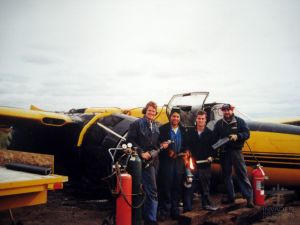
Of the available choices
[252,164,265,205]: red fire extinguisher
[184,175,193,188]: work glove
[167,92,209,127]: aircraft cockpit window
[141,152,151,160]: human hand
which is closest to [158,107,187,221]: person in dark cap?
[184,175,193,188]: work glove

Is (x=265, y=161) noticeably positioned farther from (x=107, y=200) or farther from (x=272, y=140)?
(x=107, y=200)

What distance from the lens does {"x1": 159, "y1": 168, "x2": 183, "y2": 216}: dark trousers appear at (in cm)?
520

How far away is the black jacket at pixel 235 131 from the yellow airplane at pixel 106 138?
0.65 meters

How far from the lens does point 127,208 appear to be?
428 cm

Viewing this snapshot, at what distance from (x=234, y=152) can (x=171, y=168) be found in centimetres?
133

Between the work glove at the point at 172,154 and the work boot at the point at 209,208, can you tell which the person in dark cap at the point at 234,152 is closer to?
the work boot at the point at 209,208

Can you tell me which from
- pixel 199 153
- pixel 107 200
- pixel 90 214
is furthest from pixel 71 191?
pixel 199 153

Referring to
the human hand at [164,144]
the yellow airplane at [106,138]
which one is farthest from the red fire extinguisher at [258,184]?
the human hand at [164,144]

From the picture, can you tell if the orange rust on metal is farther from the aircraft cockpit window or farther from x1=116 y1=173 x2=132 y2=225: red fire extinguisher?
the aircraft cockpit window

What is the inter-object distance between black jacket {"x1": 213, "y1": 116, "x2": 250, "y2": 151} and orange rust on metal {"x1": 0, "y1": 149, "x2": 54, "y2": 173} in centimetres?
328

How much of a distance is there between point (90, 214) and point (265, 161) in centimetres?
363

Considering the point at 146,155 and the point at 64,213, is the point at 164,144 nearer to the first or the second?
the point at 146,155

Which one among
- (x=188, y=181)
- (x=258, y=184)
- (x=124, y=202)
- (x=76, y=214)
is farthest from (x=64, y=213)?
(x=258, y=184)

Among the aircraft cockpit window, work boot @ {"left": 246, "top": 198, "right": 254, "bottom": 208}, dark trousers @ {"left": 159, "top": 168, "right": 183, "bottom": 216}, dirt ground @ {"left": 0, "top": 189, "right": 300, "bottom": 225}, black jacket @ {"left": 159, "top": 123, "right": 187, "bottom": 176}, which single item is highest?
the aircraft cockpit window
